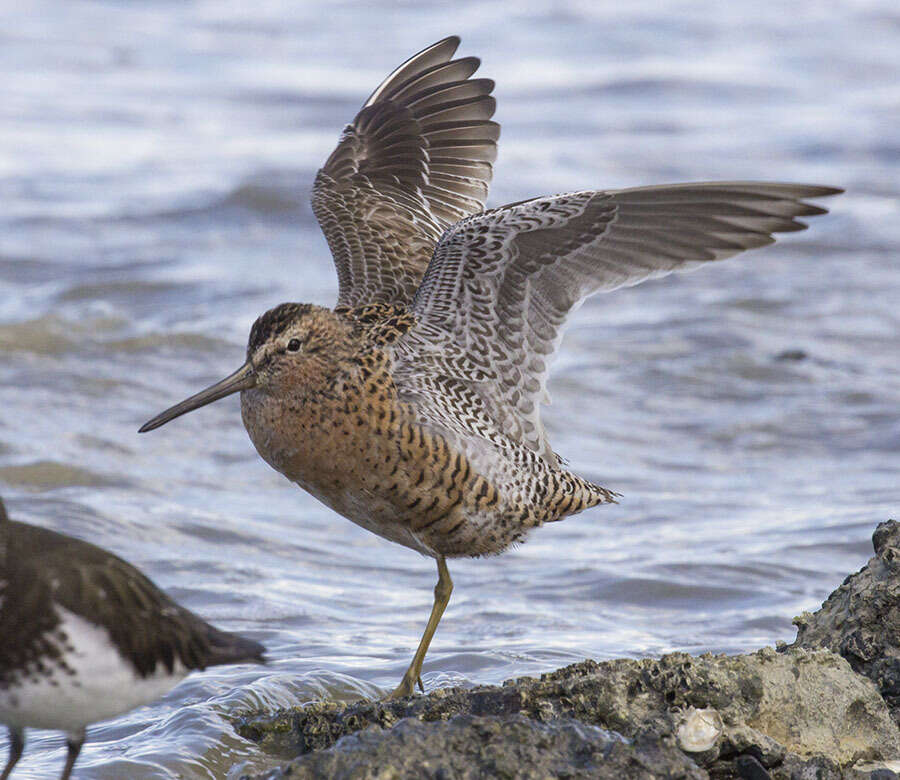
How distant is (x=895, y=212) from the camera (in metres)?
13.7

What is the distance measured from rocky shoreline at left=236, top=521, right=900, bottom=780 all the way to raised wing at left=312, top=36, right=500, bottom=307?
9.03 ft

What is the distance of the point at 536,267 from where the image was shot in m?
5.56

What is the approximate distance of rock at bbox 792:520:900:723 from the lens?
4465 millimetres

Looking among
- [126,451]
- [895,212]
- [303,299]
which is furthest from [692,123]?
[126,451]

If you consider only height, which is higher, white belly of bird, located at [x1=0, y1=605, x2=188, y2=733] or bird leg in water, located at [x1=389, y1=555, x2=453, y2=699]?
white belly of bird, located at [x1=0, y1=605, x2=188, y2=733]

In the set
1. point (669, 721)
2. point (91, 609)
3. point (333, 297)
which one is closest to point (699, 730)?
point (669, 721)

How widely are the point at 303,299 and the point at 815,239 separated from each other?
4872mm

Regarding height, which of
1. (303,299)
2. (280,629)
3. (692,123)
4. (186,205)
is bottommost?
(280,629)

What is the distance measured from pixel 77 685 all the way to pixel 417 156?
4043 mm

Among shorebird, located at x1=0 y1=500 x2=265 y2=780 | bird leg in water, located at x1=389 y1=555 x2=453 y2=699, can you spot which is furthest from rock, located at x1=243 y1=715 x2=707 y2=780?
bird leg in water, located at x1=389 y1=555 x2=453 y2=699

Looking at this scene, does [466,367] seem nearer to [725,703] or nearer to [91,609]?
[725,703]

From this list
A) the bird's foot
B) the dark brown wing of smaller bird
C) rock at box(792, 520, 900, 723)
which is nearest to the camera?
the dark brown wing of smaller bird

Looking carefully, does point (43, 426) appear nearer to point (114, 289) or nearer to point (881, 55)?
point (114, 289)

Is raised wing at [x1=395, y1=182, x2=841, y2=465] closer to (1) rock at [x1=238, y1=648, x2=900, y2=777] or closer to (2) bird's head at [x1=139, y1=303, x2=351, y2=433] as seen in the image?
(2) bird's head at [x1=139, y1=303, x2=351, y2=433]
